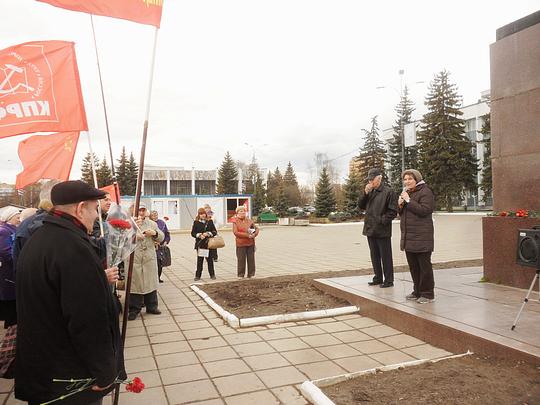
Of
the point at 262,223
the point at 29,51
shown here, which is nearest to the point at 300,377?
the point at 29,51

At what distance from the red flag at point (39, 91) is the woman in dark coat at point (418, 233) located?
4.28m

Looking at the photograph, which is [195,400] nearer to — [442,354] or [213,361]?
[213,361]

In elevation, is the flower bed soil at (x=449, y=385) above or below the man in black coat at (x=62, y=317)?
below

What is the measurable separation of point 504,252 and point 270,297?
393cm

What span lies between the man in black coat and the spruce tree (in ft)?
161

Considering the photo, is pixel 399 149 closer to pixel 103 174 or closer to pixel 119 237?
pixel 103 174

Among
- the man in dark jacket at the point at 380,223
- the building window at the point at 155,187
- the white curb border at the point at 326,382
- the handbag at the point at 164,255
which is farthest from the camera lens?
the building window at the point at 155,187

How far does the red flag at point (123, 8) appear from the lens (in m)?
3.73

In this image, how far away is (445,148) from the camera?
4728 cm

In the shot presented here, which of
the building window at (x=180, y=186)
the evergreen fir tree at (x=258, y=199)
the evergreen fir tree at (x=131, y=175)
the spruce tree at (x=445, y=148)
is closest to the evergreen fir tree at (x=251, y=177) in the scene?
the evergreen fir tree at (x=258, y=199)

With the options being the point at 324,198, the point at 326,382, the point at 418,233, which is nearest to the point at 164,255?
the point at 418,233

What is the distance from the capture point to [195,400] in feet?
12.3

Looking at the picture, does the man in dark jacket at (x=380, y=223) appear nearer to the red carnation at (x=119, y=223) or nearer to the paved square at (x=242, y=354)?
the paved square at (x=242, y=354)

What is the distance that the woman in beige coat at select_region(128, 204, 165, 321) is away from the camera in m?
6.77
